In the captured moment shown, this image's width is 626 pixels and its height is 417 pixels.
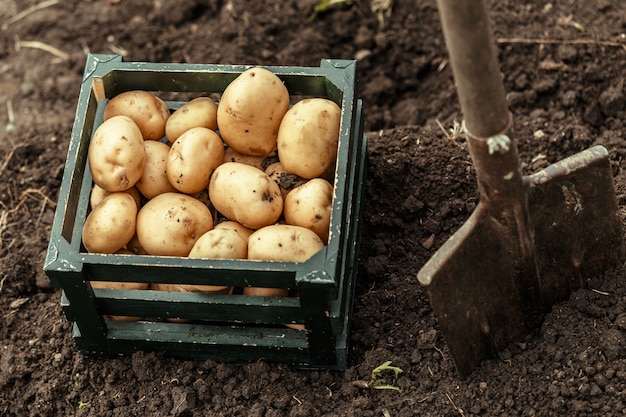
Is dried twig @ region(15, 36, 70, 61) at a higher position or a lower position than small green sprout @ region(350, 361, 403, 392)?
higher

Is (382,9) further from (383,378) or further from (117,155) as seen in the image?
(383,378)

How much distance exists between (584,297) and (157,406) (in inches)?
50.8

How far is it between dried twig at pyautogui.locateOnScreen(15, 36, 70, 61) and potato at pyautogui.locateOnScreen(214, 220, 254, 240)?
1830 millimetres

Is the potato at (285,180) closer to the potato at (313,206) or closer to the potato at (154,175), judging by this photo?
the potato at (313,206)

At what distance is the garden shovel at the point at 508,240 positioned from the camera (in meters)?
2.38

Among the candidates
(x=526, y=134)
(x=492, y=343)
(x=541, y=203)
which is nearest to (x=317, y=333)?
(x=492, y=343)

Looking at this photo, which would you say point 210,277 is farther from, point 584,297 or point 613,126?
point 613,126

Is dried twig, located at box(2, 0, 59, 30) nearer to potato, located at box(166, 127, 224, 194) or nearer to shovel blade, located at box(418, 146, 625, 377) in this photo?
potato, located at box(166, 127, 224, 194)

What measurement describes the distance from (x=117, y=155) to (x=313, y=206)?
1.90 ft

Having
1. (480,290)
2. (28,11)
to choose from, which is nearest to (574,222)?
(480,290)

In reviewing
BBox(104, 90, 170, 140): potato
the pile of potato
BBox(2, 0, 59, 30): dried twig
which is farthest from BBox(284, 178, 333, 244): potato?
BBox(2, 0, 59, 30): dried twig

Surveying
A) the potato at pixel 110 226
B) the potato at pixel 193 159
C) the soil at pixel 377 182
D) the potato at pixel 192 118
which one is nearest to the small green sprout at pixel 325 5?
the soil at pixel 377 182

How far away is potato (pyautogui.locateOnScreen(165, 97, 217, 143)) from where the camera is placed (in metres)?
2.84

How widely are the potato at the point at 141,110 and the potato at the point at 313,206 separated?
1.71 ft
